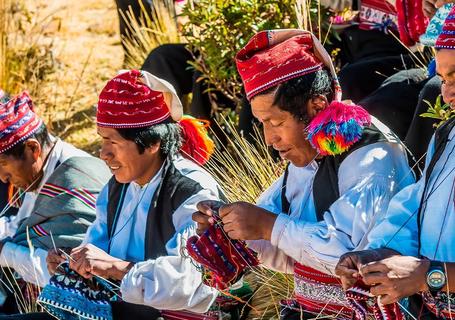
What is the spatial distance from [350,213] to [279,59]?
653mm

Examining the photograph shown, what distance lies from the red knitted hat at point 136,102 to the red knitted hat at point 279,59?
593 mm

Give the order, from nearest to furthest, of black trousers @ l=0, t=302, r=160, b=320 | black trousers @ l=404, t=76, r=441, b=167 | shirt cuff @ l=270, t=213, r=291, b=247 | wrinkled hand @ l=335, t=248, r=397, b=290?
wrinkled hand @ l=335, t=248, r=397, b=290, shirt cuff @ l=270, t=213, r=291, b=247, black trousers @ l=0, t=302, r=160, b=320, black trousers @ l=404, t=76, r=441, b=167

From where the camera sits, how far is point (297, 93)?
12.8 feet

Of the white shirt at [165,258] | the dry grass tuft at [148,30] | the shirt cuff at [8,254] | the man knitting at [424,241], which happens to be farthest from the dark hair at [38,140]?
the dry grass tuft at [148,30]

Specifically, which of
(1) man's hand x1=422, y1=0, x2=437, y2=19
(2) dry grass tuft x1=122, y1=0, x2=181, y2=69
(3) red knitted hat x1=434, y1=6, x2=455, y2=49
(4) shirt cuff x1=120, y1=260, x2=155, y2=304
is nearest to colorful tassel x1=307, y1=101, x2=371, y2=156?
(3) red knitted hat x1=434, y1=6, x2=455, y2=49

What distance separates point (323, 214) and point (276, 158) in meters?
Answer: 1.87

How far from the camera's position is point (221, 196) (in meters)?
4.57

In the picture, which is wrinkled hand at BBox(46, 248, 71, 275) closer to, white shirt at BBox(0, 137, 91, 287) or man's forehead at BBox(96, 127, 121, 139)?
white shirt at BBox(0, 137, 91, 287)

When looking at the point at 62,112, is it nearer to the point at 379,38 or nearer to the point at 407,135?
the point at 379,38

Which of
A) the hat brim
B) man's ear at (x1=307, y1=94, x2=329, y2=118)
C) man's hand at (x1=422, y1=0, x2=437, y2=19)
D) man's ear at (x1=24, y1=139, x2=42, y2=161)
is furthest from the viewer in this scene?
man's ear at (x1=24, y1=139, x2=42, y2=161)

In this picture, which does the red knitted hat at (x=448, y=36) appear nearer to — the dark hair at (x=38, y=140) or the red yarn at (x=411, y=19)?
the red yarn at (x=411, y=19)

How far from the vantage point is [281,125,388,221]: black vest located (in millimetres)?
3803

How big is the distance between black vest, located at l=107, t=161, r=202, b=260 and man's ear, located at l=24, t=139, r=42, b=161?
100 cm

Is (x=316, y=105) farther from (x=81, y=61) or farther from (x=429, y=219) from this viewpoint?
(x=81, y=61)
